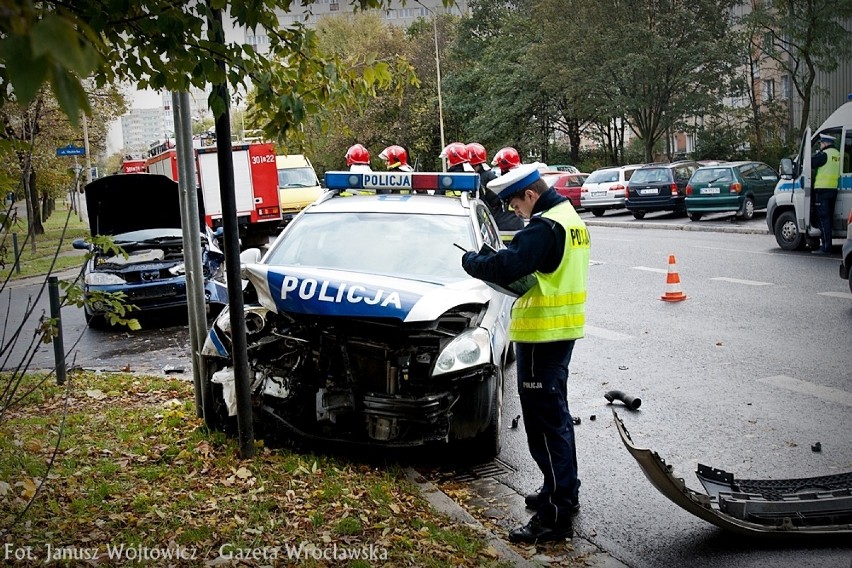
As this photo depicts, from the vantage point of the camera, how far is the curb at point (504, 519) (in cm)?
416

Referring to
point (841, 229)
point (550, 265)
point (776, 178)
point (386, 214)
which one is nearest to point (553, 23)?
point (776, 178)

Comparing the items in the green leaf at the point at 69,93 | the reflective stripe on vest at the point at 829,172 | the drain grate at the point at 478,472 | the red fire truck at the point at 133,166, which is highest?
the red fire truck at the point at 133,166

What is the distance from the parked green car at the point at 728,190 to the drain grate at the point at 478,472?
2062 cm

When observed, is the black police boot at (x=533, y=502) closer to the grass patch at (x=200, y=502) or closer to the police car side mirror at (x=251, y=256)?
the grass patch at (x=200, y=502)

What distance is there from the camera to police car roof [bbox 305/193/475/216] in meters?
7.33

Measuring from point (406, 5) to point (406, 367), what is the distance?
219 centimetres

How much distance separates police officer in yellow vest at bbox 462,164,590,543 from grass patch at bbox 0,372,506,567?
20.3 inches

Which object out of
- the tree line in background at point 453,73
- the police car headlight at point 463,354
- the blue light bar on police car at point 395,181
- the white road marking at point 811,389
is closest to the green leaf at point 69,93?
the tree line in background at point 453,73

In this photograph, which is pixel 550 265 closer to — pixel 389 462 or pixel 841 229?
pixel 389 462

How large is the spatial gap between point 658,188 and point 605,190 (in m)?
3.52

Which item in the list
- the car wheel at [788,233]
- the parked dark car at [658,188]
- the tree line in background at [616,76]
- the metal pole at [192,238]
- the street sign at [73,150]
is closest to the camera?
the metal pole at [192,238]

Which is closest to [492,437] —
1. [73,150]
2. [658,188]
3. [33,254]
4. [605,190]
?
[73,150]

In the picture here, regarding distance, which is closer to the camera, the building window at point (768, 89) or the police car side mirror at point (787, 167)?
→ the police car side mirror at point (787, 167)

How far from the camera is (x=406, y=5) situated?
16.5 feet
